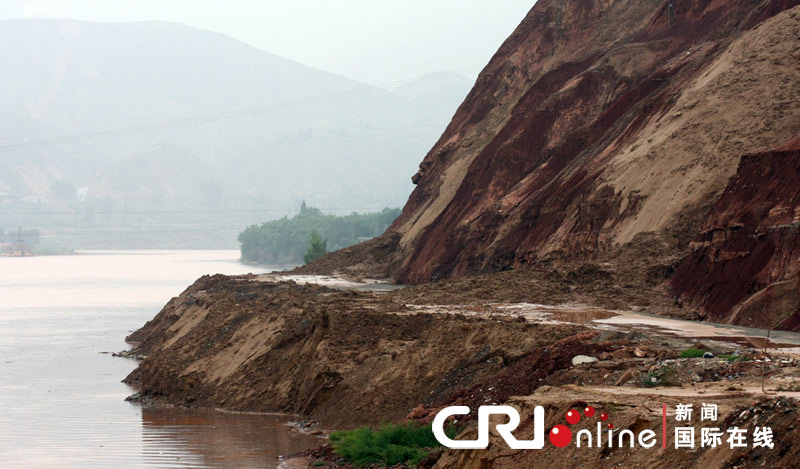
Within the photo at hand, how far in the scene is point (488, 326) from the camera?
23.3m

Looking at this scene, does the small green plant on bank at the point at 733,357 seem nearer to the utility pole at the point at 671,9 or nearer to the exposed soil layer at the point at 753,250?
the exposed soil layer at the point at 753,250

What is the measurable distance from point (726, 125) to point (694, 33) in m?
15.6

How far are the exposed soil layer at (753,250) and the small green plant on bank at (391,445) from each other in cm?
1066

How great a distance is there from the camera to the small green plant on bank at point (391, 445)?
55.6ft

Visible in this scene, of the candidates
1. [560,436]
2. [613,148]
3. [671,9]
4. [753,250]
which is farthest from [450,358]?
[671,9]

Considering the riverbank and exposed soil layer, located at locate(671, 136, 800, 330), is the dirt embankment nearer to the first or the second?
the riverbank

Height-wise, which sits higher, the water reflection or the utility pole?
the utility pole

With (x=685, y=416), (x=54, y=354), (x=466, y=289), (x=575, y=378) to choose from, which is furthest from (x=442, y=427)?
(x=54, y=354)

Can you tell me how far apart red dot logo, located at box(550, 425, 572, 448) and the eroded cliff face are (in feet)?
64.6

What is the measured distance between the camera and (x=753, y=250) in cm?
2764

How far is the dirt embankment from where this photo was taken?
71.8ft

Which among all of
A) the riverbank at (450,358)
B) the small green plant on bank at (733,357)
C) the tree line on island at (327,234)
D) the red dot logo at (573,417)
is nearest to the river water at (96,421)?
the riverbank at (450,358)

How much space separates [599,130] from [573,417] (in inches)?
1362

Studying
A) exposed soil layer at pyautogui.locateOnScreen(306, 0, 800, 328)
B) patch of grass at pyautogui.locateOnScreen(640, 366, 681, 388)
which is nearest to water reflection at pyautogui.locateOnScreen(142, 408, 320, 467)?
patch of grass at pyautogui.locateOnScreen(640, 366, 681, 388)
